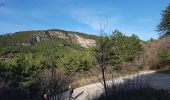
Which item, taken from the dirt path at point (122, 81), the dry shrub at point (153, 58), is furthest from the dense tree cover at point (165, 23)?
the dirt path at point (122, 81)

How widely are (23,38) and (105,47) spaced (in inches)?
6789

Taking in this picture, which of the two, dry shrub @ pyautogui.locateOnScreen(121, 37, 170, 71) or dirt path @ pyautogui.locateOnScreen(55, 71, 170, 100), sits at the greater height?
dry shrub @ pyautogui.locateOnScreen(121, 37, 170, 71)

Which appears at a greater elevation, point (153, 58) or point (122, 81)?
point (153, 58)

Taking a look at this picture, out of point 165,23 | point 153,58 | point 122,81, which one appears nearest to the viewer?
point 122,81

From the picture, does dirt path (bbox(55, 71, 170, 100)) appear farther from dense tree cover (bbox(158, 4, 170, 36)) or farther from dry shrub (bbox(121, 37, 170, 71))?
dense tree cover (bbox(158, 4, 170, 36))

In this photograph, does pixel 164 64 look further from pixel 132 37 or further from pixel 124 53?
pixel 132 37

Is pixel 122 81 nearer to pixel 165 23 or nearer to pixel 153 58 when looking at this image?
pixel 153 58

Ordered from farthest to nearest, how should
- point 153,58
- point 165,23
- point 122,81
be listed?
1. point 165,23
2. point 153,58
3. point 122,81

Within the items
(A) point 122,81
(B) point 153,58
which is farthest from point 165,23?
(A) point 122,81

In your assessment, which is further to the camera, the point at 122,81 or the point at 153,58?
the point at 153,58

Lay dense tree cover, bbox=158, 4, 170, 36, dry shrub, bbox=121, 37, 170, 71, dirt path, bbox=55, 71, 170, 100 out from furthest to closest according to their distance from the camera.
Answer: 1. dense tree cover, bbox=158, 4, 170, 36
2. dry shrub, bbox=121, 37, 170, 71
3. dirt path, bbox=55, 71, 170, 100

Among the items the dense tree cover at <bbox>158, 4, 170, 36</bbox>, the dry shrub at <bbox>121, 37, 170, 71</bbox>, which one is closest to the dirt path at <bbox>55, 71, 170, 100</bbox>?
the dry shrub at <bbox>121, 37, 170, 71</bbox>

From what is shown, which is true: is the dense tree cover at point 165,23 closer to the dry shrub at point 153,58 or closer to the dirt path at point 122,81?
the dry shrub at point 153,58

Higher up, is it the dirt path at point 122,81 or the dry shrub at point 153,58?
the dry shrub at point 153,58
